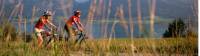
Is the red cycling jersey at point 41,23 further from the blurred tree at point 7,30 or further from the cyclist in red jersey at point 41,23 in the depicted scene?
the blurred tree at point 7,30

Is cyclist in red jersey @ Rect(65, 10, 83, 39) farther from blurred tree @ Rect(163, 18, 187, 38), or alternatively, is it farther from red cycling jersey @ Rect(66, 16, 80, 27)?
blurred tree @ Rect(163, 18, 187, 38)

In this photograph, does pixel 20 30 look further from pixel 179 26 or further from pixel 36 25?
pixel 179 26

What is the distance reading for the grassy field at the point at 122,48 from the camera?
318cm

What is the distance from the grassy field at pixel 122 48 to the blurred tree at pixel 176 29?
0.03 m

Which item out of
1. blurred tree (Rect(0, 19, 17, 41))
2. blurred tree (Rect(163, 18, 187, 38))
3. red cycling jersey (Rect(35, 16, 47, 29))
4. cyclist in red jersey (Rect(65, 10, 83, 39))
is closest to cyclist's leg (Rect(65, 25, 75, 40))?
cyclist in red jersey (Rect(65, 10, 83, 39))

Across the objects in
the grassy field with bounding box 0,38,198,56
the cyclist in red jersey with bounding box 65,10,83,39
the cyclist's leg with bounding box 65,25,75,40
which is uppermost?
the cyclist in red jersey with bounding box 65,10,83,39

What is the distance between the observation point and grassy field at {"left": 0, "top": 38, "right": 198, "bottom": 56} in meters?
3.18

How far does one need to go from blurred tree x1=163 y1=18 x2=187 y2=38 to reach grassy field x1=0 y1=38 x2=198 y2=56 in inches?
1.1

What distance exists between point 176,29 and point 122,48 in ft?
1.02

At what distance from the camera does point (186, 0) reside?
131 inches

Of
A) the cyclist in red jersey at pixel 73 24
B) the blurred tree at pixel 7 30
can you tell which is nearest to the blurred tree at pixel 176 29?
the cyclist in red jersey at pixel 73 24

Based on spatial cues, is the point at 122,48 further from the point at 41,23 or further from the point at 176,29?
the point at 41,23

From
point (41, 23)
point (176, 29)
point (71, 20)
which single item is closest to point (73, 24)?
point (71, 20)

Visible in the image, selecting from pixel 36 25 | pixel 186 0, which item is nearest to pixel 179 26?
pixel 186 0
